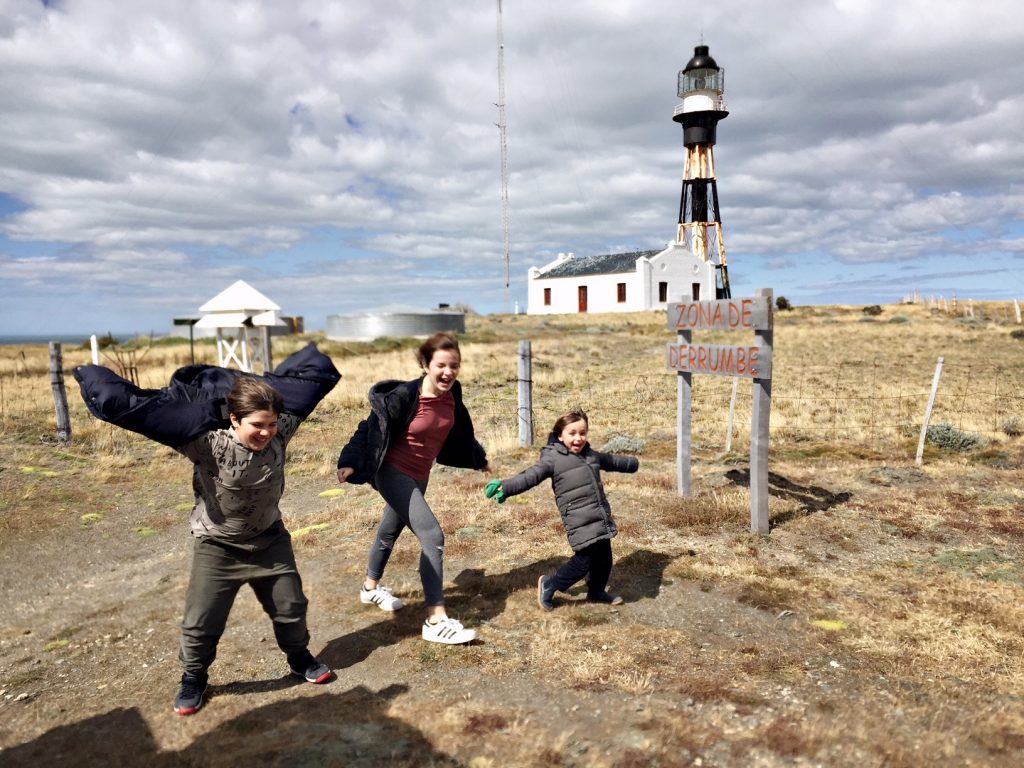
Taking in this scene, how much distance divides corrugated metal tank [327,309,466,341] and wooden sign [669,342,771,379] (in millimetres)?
32103

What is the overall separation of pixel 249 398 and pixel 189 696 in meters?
1.64

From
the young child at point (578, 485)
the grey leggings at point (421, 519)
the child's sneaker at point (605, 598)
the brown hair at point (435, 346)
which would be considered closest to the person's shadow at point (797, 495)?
the child's sneaker at point (605, 598)

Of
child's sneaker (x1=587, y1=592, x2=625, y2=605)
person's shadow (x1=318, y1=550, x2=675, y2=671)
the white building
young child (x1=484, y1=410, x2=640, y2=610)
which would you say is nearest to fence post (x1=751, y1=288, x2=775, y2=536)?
person's shadow (x1=318, y1=550, x2=675, y2=671)

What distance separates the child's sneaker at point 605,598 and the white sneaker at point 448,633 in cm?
104

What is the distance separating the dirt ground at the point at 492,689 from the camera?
322 cm

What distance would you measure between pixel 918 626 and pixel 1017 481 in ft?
15.6

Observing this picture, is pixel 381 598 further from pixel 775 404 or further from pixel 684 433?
pixel 775 404

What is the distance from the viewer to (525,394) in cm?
1062

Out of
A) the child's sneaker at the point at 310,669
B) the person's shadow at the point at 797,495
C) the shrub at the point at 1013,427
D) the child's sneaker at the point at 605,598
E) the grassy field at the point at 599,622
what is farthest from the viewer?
the shrub at the point at 1013,427

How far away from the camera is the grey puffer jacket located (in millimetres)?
4695

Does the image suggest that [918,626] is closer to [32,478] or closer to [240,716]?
[240,716]

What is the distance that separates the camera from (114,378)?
10.8 ft

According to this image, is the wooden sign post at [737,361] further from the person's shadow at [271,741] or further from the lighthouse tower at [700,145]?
the lighthouse tower at [700,145]

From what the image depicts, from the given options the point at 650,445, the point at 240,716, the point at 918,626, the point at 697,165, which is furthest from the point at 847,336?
the point at 240,716
